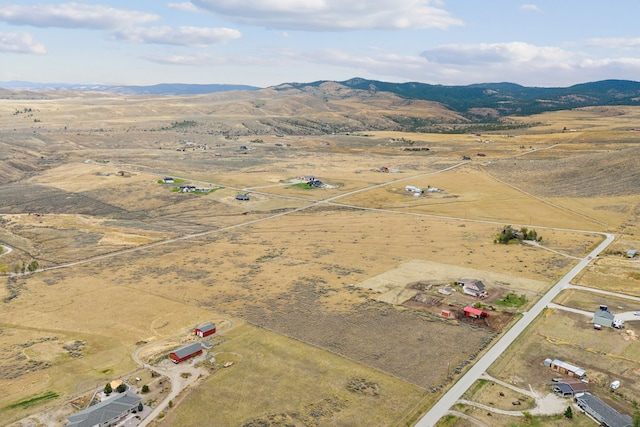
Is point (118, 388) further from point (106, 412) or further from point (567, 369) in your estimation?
point (567, 369)

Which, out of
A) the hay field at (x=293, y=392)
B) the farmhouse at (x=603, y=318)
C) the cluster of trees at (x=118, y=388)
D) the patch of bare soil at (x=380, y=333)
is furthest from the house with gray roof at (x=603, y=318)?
the cluster of trees at (x=118, y=388)

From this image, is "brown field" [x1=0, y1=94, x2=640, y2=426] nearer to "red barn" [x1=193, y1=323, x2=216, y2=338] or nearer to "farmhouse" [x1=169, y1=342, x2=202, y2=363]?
"farmhouse" [x1=169, y1=342, x2=202, y2=363]

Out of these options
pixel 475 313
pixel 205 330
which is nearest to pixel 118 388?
pixel 205 330

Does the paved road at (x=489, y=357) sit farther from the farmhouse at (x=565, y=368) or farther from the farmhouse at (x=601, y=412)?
the farmhouse at (x=601, y=412)

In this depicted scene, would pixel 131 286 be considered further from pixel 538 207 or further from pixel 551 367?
pixel 538 207

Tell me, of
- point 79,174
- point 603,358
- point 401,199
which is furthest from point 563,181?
point 79,174
